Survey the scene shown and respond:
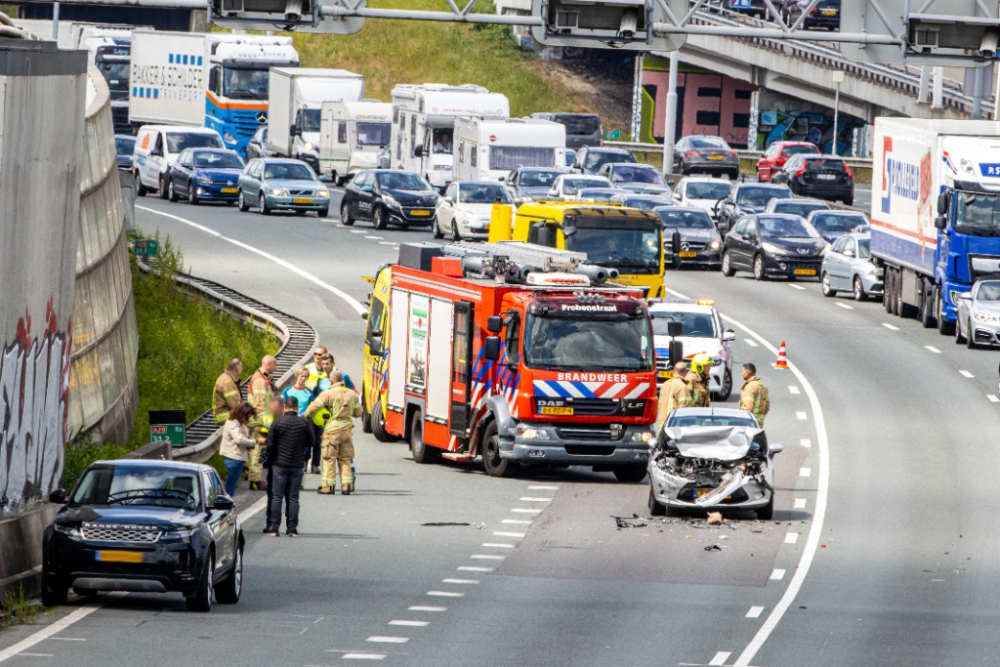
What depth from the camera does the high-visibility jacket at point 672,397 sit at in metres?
28.0

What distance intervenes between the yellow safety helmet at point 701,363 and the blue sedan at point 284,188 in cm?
2597

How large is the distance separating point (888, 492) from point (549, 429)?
4.57 metres

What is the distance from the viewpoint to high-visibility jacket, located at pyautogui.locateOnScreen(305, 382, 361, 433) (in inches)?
976

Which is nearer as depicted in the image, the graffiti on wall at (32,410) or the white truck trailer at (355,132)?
the graffiti on wall at (32,410)

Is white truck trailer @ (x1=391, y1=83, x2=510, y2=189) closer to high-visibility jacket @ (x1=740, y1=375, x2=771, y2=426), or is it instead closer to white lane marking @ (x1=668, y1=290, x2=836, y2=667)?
white lane marking @ (x1=668, y1=290, x2=836, y2=667)

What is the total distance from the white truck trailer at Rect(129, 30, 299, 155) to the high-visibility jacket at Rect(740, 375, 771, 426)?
47.1 meters

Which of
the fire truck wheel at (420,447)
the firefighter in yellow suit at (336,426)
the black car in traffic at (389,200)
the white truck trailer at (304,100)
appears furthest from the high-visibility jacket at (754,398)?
the white truck trailer at (304,100)

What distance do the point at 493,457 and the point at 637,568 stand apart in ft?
21.9

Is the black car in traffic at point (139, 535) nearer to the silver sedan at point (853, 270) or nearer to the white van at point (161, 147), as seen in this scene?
the silver sedan at point (853, 270)

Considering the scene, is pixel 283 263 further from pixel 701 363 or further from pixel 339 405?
pixel 339 405

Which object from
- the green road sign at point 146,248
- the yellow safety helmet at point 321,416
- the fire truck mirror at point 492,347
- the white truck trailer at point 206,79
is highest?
the white truck trailer at point 206,79

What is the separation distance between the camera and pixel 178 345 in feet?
130

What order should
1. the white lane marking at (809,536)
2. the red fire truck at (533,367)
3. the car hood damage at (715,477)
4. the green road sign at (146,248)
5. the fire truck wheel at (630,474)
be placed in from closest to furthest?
the white lane marking at (809,536)
the car hood damage at (715,477)
the red fire truck at (533,367)
the fire truck wheel at (630,474)
the green road sign at (146,248)

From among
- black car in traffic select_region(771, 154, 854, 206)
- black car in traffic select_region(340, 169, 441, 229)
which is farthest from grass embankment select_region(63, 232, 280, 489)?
black car in traffic select_region(771, 154, 854, 206)
